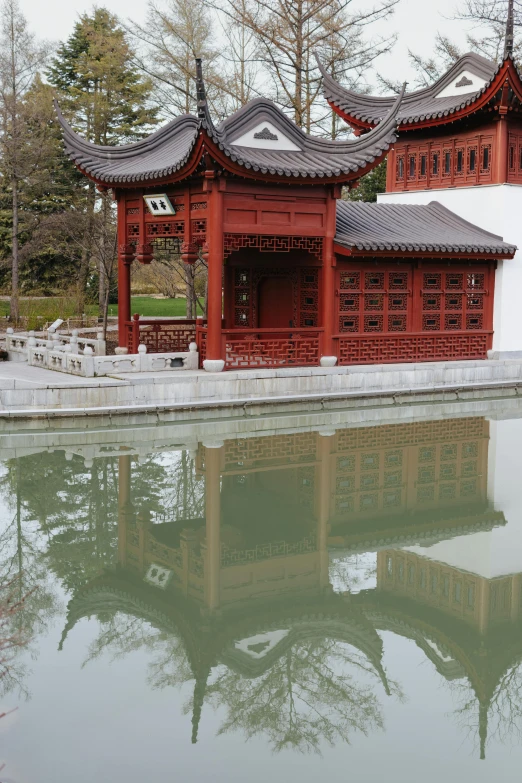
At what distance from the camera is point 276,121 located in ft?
55.5

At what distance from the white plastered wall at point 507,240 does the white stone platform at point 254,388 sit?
1.11 meters

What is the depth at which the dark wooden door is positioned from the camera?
1875 centimetres

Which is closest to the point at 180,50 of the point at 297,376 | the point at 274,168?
the point at 274,168

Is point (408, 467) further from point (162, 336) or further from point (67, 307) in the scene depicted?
point (67, 307)

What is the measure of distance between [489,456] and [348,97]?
1164 centimetres

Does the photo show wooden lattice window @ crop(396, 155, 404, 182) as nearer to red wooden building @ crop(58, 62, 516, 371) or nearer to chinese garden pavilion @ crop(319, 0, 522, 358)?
chinese garden pavilion @ crop(319, 0, 522, 358)

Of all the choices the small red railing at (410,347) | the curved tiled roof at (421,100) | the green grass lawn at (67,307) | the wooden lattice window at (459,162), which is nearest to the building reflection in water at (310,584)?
the small red railing at (410,347)

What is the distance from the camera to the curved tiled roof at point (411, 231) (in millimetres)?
17281

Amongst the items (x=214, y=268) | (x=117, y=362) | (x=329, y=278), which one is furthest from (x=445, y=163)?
(x=117, y=362)

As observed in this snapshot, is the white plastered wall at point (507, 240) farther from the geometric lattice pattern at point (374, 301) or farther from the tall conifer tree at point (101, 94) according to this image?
the tall conifer tree at point (101, 94)

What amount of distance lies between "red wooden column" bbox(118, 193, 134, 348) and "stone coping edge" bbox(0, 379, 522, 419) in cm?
365

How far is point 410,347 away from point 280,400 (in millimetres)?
3798

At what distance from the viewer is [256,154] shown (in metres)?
16.4

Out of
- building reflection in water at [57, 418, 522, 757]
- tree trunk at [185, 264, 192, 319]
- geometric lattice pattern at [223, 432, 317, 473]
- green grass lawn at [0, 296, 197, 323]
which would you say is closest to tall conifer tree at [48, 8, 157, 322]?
green grass lawn at [0, 296, 197, 323]
